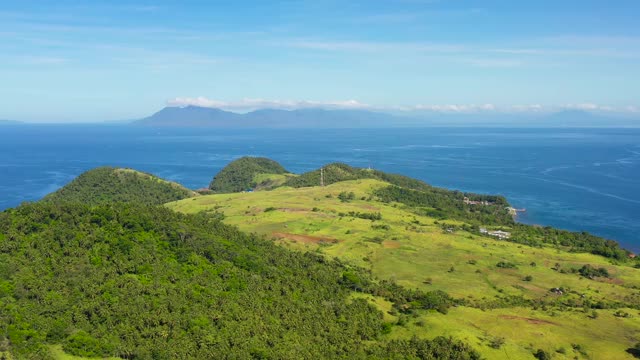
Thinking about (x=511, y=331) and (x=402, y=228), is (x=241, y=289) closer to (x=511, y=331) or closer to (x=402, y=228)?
(x=511, y=331)

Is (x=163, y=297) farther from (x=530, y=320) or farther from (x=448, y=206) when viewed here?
A: (x=448, y=206)

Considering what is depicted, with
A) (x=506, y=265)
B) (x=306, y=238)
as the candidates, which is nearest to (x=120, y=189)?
(x=306, y=238)

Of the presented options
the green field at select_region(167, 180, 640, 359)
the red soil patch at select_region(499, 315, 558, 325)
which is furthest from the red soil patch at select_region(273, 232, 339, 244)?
the red soil patch at select_region(499, 315, 558, 325)

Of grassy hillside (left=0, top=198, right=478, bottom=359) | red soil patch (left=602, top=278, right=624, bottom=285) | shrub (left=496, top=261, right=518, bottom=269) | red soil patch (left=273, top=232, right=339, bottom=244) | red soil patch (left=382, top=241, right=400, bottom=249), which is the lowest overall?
red soil patch (left=602, top=278, right=624, bottom=285)

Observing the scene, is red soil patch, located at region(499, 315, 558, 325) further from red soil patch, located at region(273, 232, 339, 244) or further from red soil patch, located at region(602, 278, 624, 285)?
red soil patch, located at region(273, 232, 339, 244)

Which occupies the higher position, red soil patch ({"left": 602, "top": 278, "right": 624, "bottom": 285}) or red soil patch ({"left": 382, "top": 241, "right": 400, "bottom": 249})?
red soil patch ({"left": 382, "top": 241, "right": 400, "bottom": 249})

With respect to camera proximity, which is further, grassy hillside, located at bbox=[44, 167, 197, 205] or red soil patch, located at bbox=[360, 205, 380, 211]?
grassy hillside, located at bbox=[44, 167, 197, 205]

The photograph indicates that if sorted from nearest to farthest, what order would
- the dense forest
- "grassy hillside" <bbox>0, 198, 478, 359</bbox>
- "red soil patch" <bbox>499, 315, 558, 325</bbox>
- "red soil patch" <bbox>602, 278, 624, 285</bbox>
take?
1. "grassy hillside" <bbox>0, 198, 478, 359</bbox>
2. "red soil patch" <bbox>499, 315, 558, 325</bbox>
3. "red soil patch" <bbox>602, 278, 624, 285</bbox>
4. the dense forest

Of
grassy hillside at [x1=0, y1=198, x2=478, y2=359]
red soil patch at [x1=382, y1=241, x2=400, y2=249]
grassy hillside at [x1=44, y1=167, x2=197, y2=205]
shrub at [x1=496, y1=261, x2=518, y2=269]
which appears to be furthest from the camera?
grassy hillside at [x1=44, y1=167, x2=197, y2=205]
